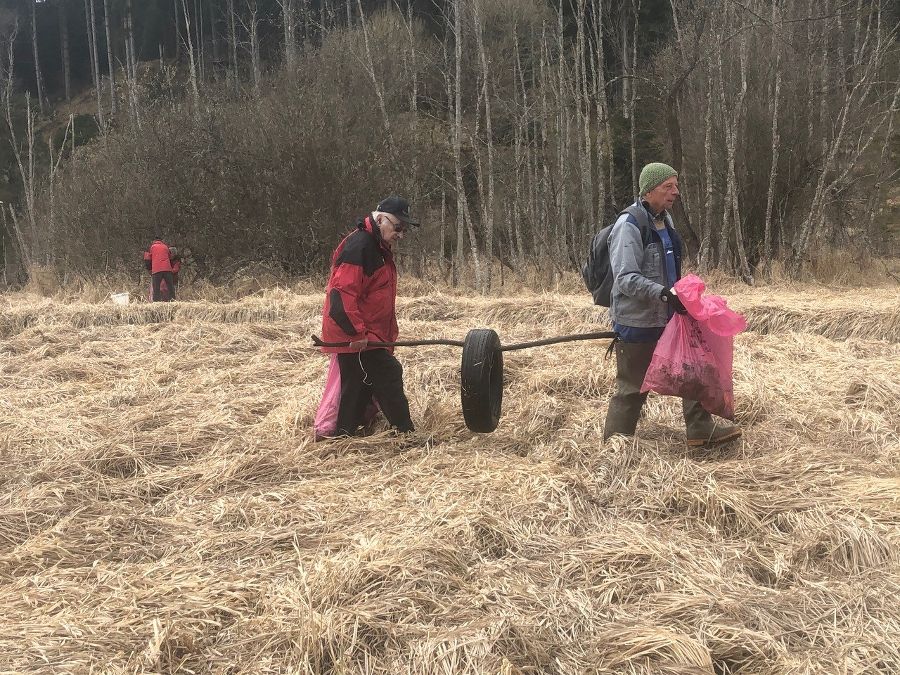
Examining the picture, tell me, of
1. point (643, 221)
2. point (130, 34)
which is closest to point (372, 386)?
point (643, 221)

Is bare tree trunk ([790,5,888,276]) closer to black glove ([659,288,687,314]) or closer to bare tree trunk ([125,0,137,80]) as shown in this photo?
black glove ([659,288,687,314])

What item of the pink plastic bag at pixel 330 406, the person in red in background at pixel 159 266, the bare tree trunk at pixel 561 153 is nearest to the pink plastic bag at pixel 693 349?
the pink plastic bag at pixel 330 406

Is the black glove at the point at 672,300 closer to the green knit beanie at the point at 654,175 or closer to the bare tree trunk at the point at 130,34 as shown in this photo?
the green knit beanie at the point at 654,175

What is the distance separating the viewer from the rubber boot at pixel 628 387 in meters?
4.13

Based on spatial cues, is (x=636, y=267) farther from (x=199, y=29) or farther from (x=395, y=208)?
Result: (x=199, y=29)

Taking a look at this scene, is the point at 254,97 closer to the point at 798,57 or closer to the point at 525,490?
the point at 798,57

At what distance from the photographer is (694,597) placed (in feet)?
8.58

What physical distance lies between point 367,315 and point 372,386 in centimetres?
49

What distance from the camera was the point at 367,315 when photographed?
15.8 ft

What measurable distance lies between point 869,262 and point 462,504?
1045 cm

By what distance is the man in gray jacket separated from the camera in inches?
156

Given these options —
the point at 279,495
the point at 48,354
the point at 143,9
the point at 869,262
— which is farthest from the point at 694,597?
the point at 143,9

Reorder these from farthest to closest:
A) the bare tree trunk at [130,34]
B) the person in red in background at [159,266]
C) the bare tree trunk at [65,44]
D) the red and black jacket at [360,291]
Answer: the bare tree trunk at [65,44] → the bare tree trunk at [130,34] → the person in red in background at [159,266] → the red and black jacket at [360,291]

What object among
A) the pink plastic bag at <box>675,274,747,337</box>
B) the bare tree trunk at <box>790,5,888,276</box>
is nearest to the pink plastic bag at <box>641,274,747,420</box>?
the pink plastic bag at <box>675,274,747,337</box>
